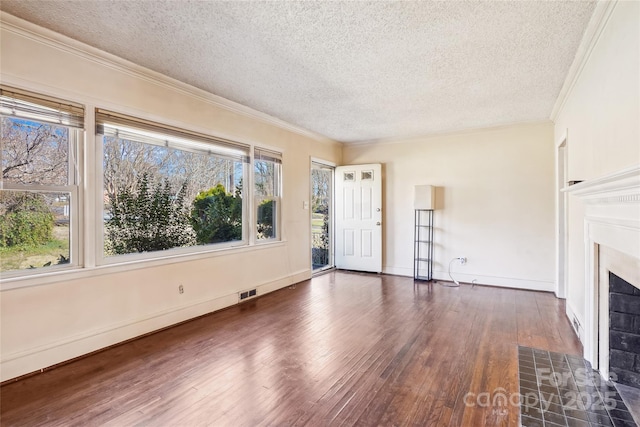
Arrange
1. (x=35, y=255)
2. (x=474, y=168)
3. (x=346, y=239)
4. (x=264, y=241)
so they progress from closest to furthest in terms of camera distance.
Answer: (x=35, y=255), (x=264, y=241), (x=474, y=168), (x=346, y=239)

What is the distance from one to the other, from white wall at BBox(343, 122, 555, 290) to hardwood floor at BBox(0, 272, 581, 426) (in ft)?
3.76

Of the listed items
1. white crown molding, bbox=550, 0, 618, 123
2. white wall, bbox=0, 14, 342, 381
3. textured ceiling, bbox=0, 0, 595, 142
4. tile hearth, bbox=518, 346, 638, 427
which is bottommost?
tile hearth, bbox=518, 346, 638, 427

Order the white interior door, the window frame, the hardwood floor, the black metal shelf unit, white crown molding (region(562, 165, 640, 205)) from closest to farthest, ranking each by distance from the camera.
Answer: white crown molding (region(562, 165, 640, 205)) → the hardwood floor → the window frame → the black metal shelf unit → the white interior door

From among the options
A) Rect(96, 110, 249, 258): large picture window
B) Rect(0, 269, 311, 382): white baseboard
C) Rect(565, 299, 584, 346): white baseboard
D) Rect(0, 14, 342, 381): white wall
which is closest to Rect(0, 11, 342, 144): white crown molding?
Rect(0, 14, 342, 381): white wall

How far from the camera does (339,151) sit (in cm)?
631

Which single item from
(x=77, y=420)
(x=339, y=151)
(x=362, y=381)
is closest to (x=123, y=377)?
(x=77, y=420)

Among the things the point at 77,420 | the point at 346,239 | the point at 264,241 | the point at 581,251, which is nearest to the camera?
the point at 77,420

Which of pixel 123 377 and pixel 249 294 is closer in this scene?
pixel 123 377

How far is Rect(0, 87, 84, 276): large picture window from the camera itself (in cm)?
228

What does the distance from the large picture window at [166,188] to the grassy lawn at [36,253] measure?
31 cm

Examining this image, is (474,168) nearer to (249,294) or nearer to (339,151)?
(339,151)

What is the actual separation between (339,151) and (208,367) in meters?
4.74

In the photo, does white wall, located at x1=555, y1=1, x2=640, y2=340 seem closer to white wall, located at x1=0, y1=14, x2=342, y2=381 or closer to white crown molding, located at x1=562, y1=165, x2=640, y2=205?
white crown molding, located at x1=562, y1=165, x2=640, y2=205

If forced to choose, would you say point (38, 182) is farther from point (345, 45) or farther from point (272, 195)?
point (272, 195)
